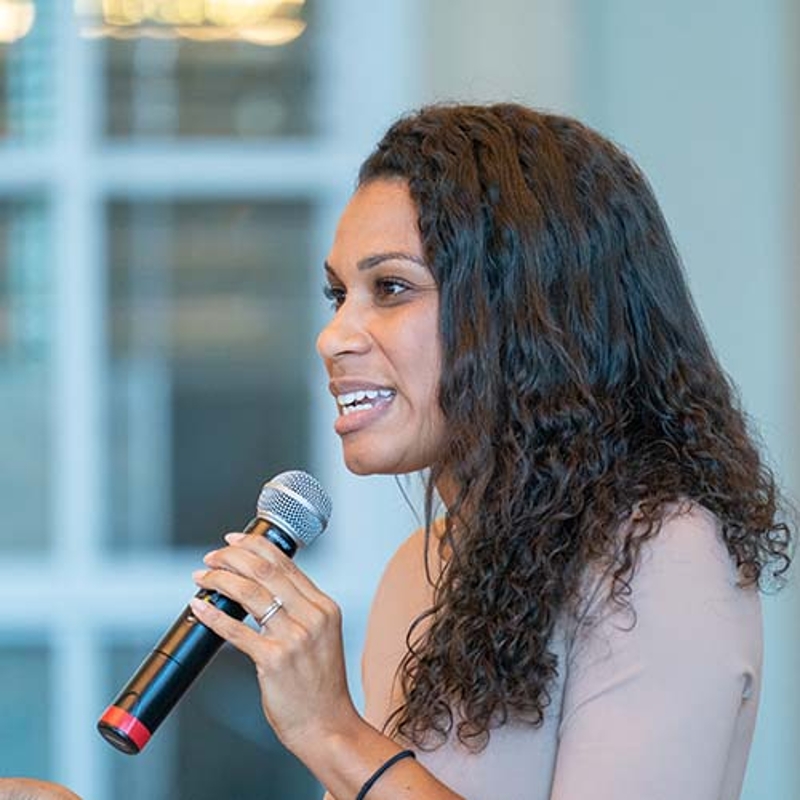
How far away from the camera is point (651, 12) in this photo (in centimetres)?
364

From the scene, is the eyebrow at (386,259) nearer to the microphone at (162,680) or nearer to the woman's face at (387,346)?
the woman's face at (387,346)

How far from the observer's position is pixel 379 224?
1710 millimetres

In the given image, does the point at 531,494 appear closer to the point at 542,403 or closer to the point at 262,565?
the point at 542,403

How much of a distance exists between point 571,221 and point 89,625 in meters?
2.49

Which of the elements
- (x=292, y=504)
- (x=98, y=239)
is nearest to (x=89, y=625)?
(x=98, y=239)

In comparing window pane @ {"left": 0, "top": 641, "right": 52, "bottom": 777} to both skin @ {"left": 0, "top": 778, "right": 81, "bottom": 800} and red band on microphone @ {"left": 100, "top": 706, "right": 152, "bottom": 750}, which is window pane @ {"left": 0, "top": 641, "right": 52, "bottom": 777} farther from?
red band on microphone @ {"left": 100, "top": 706, "right": 152, "bottom": 750}

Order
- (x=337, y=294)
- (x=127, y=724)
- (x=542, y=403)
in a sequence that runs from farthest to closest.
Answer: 1. (x=337, y=294)
2. (x=542, y=403)
3. (x=127, y=724)

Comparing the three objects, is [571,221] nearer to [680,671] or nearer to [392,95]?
[680,671]

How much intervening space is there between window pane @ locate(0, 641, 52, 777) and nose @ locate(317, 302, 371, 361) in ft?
7.81

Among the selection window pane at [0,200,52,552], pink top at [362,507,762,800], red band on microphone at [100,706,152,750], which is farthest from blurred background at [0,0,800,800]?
red band on microphone at [100,706,152,750]

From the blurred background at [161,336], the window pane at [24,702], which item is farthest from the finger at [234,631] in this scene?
the window pane at [24,702]

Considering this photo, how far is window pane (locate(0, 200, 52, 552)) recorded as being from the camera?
12.7ft

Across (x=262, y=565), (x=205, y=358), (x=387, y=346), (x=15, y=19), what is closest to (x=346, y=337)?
(x=387, y=346)

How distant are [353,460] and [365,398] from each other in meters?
0.07
